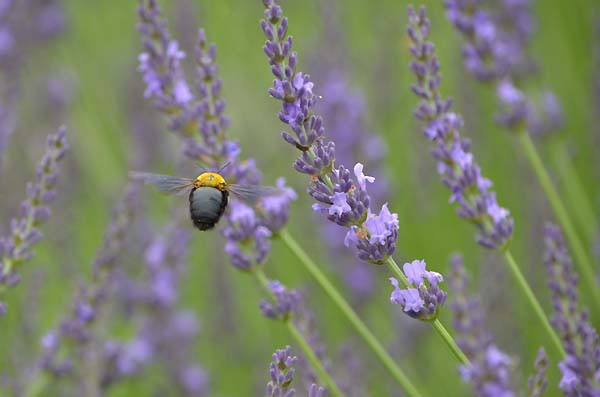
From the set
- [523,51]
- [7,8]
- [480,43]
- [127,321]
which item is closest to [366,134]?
[523,51]

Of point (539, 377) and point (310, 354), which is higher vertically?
point (539, 377)

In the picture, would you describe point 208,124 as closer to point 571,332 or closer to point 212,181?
point 212,181

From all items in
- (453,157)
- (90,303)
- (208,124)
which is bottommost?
(90,303)

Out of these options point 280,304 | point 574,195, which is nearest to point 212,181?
point 280,304

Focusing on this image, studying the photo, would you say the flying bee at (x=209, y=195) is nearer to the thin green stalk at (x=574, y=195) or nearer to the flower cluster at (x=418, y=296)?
the flower cluster at (x=418, y=296)

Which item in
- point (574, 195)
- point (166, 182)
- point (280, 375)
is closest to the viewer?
point (280, 375)

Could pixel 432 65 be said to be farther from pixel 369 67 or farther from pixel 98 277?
pixel 369 67

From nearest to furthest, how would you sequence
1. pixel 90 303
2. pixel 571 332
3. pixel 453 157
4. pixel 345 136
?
1. pixel 571 332
2. pixel 453 157
3. pixel 90 303
4. pixel 345 136
